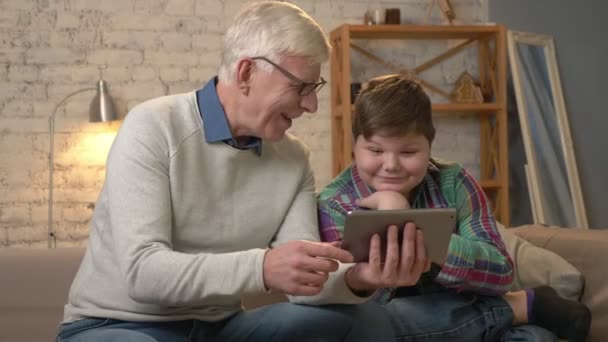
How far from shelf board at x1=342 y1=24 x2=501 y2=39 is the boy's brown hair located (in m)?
2.40

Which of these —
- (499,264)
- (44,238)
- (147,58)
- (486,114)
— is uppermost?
(147,58)

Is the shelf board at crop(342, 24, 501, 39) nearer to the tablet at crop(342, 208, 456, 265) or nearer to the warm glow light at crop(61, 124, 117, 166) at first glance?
the warm glow light at crop(61, 124, 117, 166)

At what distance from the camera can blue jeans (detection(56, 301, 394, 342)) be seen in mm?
1739

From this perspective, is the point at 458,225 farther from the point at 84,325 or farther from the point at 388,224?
the point at 84,325

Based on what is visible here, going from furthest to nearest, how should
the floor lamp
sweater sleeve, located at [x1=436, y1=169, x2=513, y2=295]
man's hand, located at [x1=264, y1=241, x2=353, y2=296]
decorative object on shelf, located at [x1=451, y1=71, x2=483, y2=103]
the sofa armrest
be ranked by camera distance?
decorative object on shelf, located at [x1=451, y1=71, x2=483, y2=103] < the floor lamp < the sofa armrest < sweater sleeve, located at [x1=436, y1=169, x2=513, y2=295] < man's hand, located at [x1=264, y1=241, x2=353, y2=296]

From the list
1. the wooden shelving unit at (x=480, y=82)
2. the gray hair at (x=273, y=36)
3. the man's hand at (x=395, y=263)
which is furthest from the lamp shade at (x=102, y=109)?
the man's hand at (x=395, y=263)

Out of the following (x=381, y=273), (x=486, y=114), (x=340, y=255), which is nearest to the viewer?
(x=340, y=255)

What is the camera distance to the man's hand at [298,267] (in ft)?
5.03

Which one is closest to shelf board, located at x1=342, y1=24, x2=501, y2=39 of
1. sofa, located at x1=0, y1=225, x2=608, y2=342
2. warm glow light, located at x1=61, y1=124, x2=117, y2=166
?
warm glow light, located at x1=61, y1=124, x2=117, y2=166

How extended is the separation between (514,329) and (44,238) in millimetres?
2972

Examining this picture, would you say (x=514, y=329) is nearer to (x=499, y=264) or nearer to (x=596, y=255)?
(x=499, y=264)

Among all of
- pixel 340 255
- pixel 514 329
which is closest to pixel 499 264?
pixel 514 329

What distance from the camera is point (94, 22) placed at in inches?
175

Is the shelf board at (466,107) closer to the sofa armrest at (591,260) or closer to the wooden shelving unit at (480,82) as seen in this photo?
the wooden shelving unit at (480,82)
